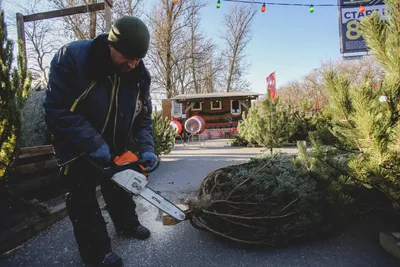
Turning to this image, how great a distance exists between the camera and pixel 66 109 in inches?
57.8

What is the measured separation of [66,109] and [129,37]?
0.60 metres

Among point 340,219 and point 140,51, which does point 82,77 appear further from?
point 340,219

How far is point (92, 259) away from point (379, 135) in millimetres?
2017

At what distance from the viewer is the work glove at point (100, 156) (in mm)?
1490

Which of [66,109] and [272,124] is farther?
[272,124]

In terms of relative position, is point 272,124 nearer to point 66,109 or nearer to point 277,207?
point 277,207

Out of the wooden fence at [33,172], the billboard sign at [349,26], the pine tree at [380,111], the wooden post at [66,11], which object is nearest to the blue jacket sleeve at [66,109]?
the wooden fence at [33,172]

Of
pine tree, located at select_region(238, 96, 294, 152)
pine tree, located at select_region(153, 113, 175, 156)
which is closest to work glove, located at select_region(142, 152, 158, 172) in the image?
pine tree, located at select_region(153, 113, 175, 156)

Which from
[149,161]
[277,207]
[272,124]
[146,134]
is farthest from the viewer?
[272,124]

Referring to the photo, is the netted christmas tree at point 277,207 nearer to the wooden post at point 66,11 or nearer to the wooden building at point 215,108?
the wooden post at point 66,11

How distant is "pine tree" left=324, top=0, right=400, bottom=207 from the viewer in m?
1.35

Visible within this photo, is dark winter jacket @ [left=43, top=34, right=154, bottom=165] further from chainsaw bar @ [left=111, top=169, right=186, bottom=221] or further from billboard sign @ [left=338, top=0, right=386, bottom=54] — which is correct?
billboard sign @ [left=338, top=0, right=386, bottom=54]

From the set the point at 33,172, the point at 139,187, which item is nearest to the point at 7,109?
the point at 33,172

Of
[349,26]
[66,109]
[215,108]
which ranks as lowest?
[66,109]
